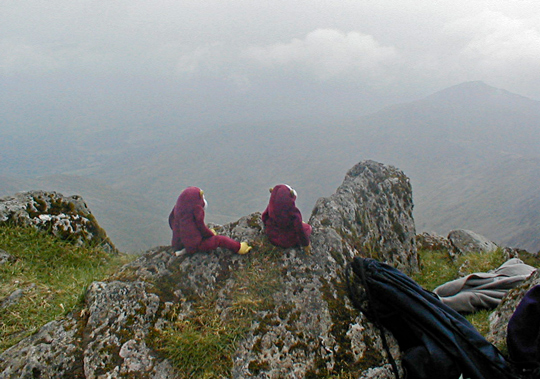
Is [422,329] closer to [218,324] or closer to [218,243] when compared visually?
[218,324]

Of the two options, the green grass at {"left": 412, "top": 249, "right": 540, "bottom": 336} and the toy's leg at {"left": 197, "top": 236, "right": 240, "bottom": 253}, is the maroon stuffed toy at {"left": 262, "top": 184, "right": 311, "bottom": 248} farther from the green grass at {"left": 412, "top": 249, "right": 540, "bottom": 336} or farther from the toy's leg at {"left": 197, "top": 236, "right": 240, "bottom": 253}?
the green grass at {"left": 412, "top": 249, "right": 540, "bottom": 336}

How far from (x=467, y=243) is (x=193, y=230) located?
15.0m

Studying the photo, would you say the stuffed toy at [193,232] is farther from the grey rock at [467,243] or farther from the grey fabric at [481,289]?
the grey rock at [467,243]

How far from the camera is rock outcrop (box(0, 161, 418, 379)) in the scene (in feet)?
17.3

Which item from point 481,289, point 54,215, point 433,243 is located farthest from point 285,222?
point 433,243

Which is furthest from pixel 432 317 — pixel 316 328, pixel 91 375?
pixel 91 375

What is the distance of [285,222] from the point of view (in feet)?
25.9

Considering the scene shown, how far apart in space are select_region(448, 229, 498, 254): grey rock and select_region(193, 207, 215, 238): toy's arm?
13.3 meters

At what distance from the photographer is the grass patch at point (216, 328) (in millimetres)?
5328

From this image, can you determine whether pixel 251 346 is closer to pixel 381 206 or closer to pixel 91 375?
pixel 91 375

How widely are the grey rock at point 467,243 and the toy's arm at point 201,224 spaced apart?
1331 cm

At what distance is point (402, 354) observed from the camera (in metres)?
5.90

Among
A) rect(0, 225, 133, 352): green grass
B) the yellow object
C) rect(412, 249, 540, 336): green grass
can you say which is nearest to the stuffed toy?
the yellow object

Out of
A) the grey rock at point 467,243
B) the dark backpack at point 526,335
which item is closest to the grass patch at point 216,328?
the dark backpack at point 526,335
